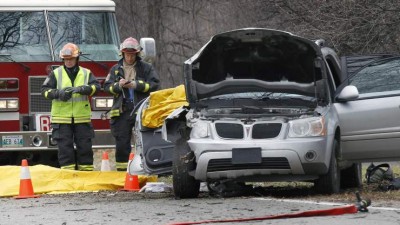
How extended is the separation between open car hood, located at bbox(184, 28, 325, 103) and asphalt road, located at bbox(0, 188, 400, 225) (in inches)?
50.1

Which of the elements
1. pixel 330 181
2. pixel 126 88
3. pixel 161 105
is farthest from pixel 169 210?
pixel 126 88

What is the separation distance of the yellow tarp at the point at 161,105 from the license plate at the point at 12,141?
3350mm

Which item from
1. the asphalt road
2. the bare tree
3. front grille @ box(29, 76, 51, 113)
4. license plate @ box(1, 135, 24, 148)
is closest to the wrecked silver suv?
the asphalt road

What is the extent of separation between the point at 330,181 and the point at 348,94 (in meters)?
1.14

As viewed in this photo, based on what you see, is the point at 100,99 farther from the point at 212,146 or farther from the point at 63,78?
the point at 212,146

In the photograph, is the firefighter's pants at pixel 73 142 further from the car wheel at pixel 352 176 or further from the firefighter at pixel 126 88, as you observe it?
the car wheel at pixel 352 176

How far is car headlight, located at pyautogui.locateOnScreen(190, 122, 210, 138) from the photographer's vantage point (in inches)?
459

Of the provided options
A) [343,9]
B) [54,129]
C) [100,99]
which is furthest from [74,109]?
[343,9]

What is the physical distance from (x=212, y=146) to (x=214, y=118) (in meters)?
0.40

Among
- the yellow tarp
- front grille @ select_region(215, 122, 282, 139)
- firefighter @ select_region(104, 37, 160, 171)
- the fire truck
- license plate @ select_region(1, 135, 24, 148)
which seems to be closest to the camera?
front grille @ select_region(215, 122, 282, 139)

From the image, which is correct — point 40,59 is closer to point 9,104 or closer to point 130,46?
point 9,104

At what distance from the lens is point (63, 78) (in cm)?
1474

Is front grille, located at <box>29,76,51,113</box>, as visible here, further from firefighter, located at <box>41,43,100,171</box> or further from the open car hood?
the open car hood

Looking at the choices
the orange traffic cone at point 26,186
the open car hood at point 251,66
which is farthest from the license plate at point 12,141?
the open car hood at point 251,66
